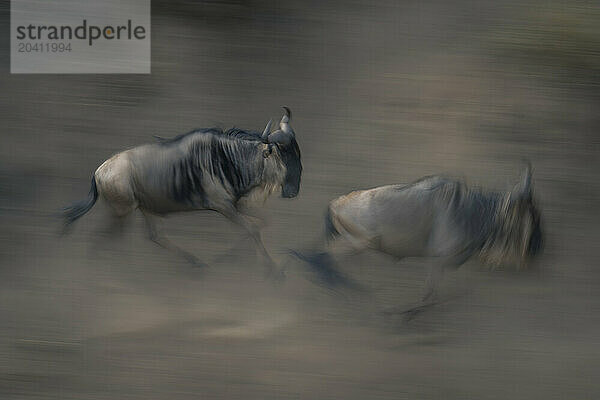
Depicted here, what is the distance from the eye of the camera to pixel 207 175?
624cm

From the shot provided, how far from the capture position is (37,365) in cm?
594

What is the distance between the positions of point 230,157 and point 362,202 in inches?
35.9

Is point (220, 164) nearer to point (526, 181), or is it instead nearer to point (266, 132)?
point (266, 132)

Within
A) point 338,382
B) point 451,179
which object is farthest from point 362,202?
point 338,382

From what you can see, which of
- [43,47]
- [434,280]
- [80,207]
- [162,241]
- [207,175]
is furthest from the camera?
[43,47]

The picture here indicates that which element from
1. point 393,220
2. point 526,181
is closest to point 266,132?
point 393,220

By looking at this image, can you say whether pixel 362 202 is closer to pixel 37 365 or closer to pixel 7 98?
pixel 37 365

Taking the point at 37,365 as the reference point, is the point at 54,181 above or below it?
above

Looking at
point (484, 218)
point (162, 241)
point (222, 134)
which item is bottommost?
point (162, 241)

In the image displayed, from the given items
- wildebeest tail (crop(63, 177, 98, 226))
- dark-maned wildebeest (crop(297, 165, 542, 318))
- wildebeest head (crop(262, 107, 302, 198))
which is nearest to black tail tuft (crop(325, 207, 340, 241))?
dark-maned wildebeest (crop(297, 165, 542, 318))

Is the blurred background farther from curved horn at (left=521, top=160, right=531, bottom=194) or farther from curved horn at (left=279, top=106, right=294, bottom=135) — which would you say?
curved horn at (left=279, top=106, right=294, bottom=135)

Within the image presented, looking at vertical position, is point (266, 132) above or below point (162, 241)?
above

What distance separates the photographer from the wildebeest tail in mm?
6469

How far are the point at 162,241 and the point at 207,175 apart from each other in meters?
0.56
